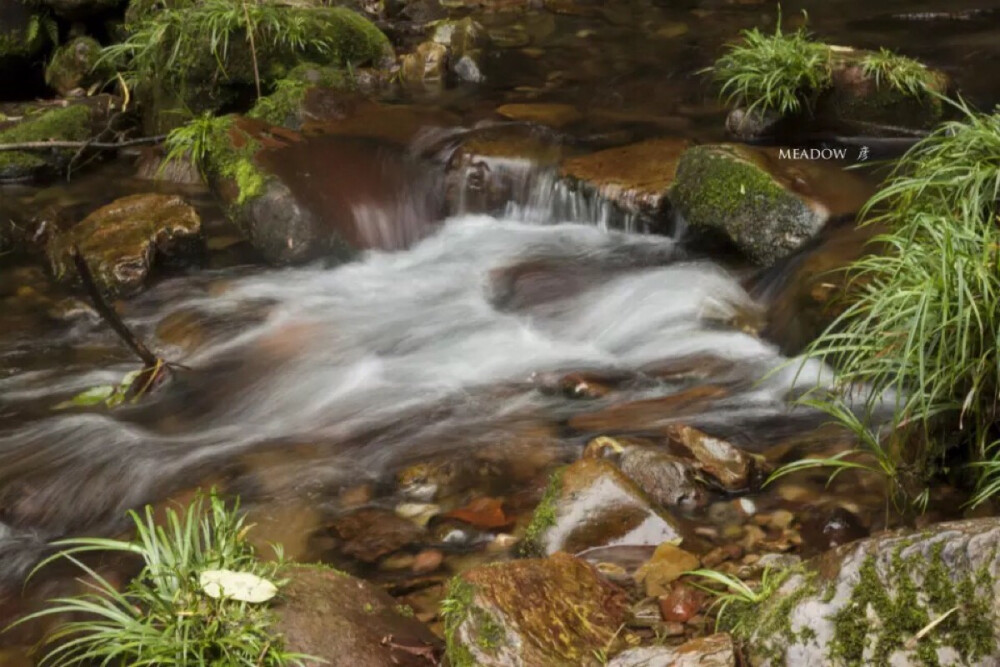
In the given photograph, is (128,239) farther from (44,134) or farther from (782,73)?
(782,73)

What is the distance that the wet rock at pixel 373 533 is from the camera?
159 inches

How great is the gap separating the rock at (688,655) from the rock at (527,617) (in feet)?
0.63

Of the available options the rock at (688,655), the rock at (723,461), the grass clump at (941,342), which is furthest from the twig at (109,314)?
the grass clump at (941,342)

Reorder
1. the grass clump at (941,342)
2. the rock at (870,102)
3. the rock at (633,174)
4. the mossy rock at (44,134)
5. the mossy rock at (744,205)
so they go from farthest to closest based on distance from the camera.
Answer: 1. the mossy rock at (44,134)
2. the rock at (870,102)
3. the rock at (633,174)
4. the mossy rock at (744,205)
5. the grass clump at (941,342)

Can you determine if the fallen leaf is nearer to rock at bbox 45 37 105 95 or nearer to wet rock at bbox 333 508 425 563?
wet rock at bbox 333 508 425 563

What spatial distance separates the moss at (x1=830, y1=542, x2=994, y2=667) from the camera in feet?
7.54

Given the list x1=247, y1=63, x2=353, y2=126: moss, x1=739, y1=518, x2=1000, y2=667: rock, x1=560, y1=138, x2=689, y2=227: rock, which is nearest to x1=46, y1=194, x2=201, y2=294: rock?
x1=247, y1=63, x2=353, y2=126: moss

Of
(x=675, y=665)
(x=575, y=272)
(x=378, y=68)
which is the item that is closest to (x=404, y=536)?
(x=675, y=665)

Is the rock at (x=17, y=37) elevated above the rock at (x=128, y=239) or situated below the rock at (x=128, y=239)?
above

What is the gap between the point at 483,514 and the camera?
4.18 m

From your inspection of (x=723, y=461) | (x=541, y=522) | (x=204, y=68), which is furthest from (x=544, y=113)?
(x=541, y=522)

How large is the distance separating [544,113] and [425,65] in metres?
1.95

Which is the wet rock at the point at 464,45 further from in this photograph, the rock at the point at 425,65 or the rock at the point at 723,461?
the rock at the point at 723,461

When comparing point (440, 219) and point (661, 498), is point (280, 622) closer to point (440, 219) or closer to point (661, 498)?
point (661, 498)
